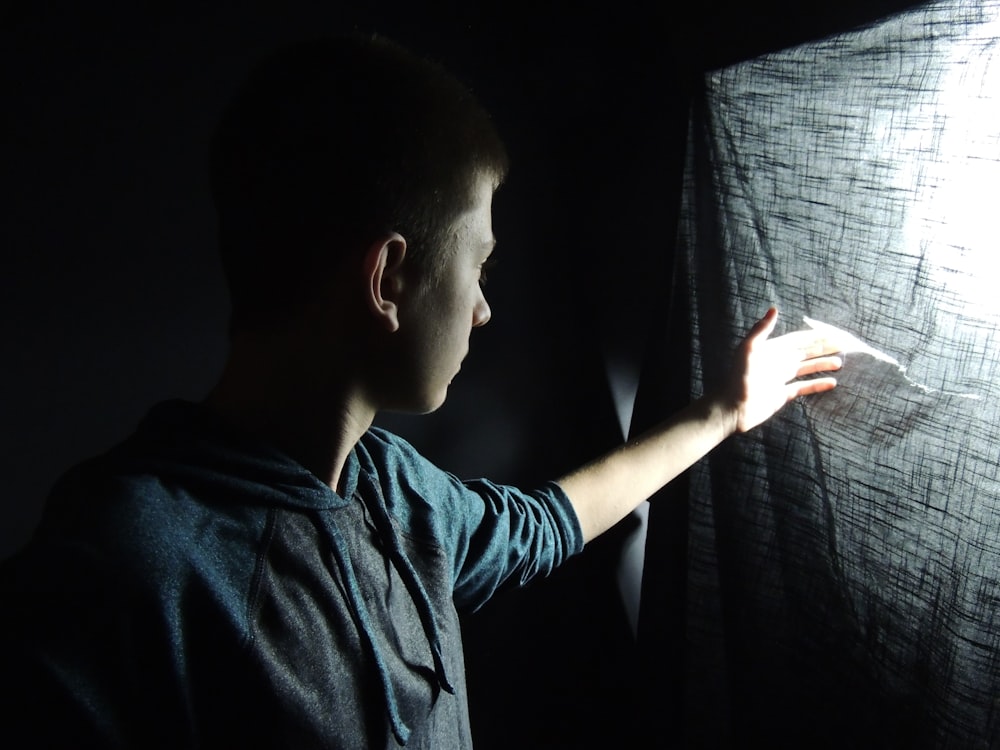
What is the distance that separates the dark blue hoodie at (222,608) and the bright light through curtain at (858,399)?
519 millimetres

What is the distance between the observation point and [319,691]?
59 cm

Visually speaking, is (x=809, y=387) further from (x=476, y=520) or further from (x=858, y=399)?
(x=476, y=520)

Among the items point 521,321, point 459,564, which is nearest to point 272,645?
point 459,564

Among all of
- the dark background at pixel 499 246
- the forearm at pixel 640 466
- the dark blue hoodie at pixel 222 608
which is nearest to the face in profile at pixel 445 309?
the dark blue hoodie at pixel 222 608

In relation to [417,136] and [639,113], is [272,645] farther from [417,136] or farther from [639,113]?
[639,113]

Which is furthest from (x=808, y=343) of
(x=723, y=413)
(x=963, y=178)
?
(x=963, y=178)

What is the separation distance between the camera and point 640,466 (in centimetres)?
95

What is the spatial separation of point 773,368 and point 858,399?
0.36 feet

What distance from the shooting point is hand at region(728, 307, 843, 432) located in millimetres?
921

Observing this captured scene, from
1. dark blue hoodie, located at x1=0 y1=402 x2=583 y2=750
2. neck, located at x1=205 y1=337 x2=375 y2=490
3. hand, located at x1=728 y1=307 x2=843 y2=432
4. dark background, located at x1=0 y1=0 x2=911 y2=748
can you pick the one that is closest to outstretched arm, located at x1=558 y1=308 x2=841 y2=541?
hand, located at x1=728 y1=307 x2=843 y2=432

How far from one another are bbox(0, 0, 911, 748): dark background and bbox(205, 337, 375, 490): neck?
0.38 meters

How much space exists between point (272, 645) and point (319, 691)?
0.06 meters

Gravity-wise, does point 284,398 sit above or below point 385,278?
below

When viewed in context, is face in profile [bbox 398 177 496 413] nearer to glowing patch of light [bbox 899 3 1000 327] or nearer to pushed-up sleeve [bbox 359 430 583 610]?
pushed-up sleeve [bbox 359 430 583 610]
